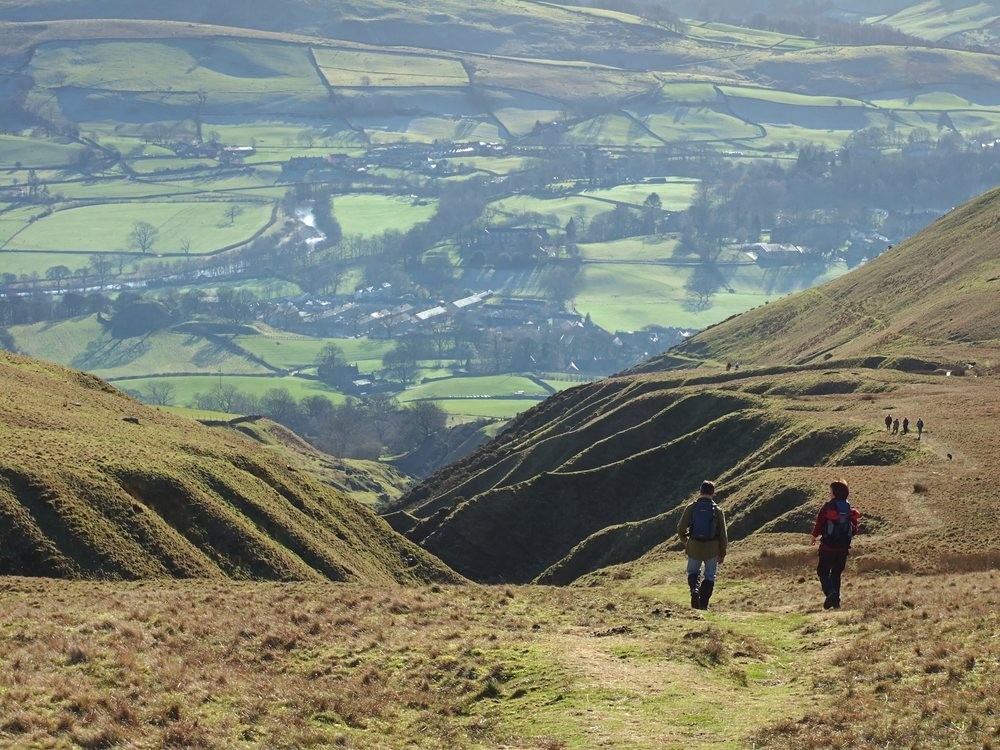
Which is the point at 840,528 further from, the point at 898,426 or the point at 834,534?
the point at 898,426

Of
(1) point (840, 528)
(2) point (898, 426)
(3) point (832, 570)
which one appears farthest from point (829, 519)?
(2) point (898, 426)

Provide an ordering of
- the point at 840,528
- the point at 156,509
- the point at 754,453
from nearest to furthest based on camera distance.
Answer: the point at 840,528 < the point at 156,509 < the point at 754,453

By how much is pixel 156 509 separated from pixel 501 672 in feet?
81.1

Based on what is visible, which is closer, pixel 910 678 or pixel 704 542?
pixel 910 678

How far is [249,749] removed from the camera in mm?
20406

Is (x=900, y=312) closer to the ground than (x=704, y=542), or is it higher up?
closer to the ground

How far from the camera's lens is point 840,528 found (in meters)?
29.3

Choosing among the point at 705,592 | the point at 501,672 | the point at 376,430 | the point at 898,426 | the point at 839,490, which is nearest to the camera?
the point at 501,672

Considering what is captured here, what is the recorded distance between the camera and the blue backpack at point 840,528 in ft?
95.9

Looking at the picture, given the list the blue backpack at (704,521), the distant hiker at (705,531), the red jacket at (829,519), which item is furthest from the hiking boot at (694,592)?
the red jacket at (829,519)

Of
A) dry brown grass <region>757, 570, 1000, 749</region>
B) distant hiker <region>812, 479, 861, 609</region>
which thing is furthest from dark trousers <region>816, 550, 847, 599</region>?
dry brown grass <region>757, 570, 1000, 749</region>

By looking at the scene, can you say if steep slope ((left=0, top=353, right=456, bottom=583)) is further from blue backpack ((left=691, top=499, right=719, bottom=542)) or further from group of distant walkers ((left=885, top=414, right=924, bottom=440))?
group of distant walkers ((left=885, top=414, right=924, bottom=440))

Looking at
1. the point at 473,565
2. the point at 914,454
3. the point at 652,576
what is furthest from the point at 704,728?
the point at 473,565

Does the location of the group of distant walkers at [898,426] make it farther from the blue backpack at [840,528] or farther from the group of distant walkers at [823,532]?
the blue backpack at [840,528]
